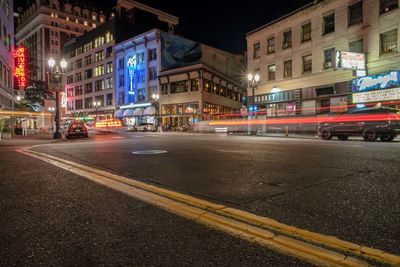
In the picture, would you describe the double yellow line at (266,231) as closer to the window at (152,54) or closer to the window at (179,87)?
the window at (179,87)

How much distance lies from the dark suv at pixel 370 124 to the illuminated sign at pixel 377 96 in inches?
305

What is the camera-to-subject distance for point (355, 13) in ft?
89.9

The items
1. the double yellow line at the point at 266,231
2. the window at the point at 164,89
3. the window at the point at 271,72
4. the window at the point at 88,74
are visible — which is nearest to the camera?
the double yellow line at the point at 266,231

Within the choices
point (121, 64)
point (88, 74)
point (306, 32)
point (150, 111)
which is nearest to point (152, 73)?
point (150, 111)

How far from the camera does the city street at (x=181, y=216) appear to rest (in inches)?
114

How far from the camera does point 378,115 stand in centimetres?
1689

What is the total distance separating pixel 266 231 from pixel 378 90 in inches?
1007

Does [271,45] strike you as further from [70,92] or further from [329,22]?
[70,92]

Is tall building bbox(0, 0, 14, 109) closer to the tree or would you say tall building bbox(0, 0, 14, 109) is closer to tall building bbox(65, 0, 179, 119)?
tall building bbox(65, 0, 179, 119)

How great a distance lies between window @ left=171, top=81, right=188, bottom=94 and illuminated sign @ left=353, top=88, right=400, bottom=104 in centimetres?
3163

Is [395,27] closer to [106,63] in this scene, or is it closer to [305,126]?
[305,126]

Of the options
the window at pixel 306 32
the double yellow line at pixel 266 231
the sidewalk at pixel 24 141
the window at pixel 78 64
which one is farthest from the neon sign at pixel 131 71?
the double yellow line at pixel 266 231

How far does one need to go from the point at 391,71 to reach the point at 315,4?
36.6ft

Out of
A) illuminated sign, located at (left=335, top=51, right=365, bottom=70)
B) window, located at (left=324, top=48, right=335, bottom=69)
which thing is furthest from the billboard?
illuminated sign, located at (left=335, top=51, right=365, bottom=70)
